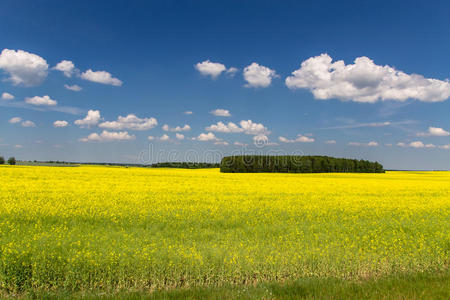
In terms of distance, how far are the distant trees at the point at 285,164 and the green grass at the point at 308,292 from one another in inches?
2505

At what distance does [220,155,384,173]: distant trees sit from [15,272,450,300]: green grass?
209ft

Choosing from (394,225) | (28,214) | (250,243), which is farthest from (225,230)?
(28,214)

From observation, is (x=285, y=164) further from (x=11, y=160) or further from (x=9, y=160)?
(x=9, y=160)

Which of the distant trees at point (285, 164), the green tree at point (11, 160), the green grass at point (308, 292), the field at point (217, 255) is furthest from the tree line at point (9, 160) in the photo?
the green grass at point (308, 292)

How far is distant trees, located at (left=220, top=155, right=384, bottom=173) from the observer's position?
6806 centimetres

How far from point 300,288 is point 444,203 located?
15552 millimetres

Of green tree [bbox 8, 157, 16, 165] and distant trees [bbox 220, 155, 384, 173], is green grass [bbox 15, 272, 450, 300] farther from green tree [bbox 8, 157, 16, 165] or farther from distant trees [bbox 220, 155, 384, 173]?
green tree [bbox 8, 157, 16, 165]

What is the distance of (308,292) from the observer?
16.0 feet

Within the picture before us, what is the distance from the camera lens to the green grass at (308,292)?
185 inches

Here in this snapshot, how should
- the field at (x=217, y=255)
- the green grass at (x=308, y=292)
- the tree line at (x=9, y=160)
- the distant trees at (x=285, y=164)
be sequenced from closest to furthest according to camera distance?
1. the green grass at (x=308, y=292)
2. the field at (x=217, y=255)
3. the tree line at (x=9, y=160)
4. the distant trees at (x=285, y=164)

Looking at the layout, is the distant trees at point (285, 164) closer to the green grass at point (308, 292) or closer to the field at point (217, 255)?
the field at point (217, 255)

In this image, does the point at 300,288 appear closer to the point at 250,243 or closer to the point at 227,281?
the point at 227,281

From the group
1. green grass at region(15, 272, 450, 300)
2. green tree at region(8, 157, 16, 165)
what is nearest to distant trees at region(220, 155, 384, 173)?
green tree at region(8, 157, 16, 165)

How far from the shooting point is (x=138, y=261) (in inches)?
237
